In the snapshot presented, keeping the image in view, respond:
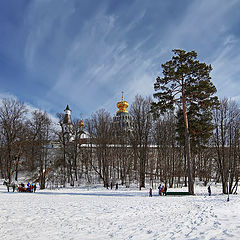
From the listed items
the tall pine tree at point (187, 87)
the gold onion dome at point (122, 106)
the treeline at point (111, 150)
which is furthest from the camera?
the gold onion dome at point (122, 106)

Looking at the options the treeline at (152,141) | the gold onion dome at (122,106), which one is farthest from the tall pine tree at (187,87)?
the gold onion dome at (122,106)

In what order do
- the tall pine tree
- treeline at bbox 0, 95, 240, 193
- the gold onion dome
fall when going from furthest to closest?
the gold onion dome < treeline at bbox 0, 95, 240, 193 < the tall pine tree

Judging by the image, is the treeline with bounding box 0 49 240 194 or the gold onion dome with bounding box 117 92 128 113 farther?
the gold onion dome with bounding box 117 92 128 113

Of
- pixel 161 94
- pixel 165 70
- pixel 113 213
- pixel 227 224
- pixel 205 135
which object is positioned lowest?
pixel 113 213

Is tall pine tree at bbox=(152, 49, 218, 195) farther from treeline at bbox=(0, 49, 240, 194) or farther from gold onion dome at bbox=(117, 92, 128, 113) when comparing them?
gold onion dome at bbox=(117, 92, 128, 113)

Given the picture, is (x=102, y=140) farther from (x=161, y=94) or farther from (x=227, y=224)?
(x=227, y=224)

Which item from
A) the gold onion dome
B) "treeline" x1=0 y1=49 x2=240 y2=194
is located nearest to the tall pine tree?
"treeline" x1=0 y1=49 x2=240 y2=194

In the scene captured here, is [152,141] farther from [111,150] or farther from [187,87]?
[187,87]

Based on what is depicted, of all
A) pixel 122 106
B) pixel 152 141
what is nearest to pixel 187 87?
pixel 152 141

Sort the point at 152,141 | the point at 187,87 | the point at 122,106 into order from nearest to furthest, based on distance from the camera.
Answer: the point at 187,87 → the point at 152,141 → the point at 122,106

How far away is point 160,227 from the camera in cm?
723

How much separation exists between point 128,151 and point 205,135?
15.8m

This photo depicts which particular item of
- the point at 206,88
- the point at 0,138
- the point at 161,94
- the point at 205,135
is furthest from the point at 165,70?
the point at 0,138

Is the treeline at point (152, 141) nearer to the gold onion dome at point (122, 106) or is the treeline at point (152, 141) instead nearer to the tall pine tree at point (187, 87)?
the tall pine tree at point (187, 87)
